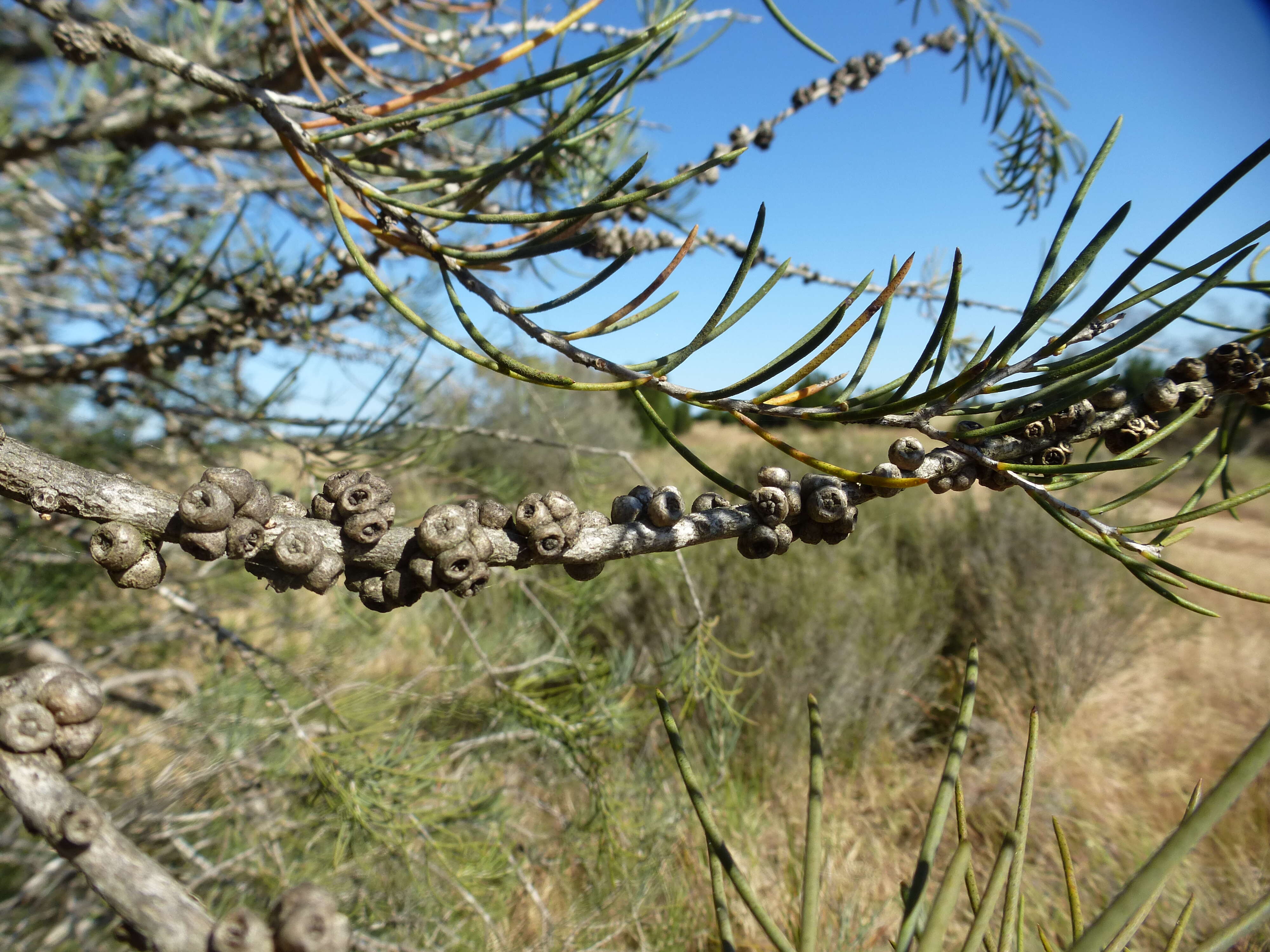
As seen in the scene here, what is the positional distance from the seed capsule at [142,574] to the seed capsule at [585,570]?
159 mm

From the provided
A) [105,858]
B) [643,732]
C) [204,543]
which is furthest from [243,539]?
[643,732]

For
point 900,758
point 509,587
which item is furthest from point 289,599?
point 900,758

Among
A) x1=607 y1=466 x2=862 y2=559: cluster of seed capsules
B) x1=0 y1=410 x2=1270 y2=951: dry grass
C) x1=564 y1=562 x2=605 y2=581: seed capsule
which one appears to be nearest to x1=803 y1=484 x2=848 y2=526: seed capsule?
x1=607 y1=466 x2=862 y2=559: cluster of seed capsules

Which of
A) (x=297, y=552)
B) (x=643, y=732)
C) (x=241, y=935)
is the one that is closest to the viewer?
(x=241, y=935)

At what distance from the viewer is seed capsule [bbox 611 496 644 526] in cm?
32

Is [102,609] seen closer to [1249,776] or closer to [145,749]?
[145,749]

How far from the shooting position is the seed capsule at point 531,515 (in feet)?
0.91

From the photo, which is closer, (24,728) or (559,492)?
(24,728)

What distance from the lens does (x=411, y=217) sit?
331 mm

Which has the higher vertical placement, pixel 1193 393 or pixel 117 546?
pixel 1193 393

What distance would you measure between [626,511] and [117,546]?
0.21 m

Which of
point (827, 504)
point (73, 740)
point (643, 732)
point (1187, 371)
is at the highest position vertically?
point (1187, 371)

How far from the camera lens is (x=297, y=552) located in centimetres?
25

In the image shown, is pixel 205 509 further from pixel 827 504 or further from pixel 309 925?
pixel 827 504
